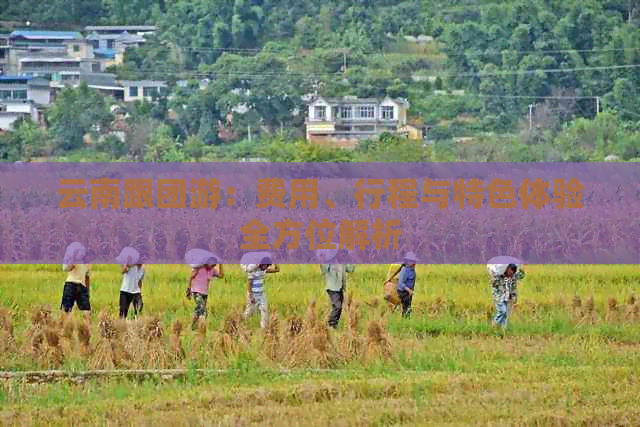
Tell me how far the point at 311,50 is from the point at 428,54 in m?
4.33

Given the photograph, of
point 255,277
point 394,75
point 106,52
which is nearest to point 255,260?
point 255,277

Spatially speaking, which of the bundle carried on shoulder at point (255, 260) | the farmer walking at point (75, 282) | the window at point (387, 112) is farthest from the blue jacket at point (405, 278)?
the window at point (387, 112)

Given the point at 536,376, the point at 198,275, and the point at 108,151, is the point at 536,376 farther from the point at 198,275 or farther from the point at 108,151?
the point at 108,151

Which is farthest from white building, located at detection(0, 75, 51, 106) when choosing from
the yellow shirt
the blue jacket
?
the yellow shirt

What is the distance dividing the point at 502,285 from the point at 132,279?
3.11 meters

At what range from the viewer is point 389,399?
29.9 feet

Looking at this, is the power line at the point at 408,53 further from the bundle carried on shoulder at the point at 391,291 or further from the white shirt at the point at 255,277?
the white shirt at the point at 255,277

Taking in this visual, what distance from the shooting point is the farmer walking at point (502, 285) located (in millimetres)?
12406

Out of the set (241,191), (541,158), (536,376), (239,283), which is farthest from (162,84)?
(536,376)

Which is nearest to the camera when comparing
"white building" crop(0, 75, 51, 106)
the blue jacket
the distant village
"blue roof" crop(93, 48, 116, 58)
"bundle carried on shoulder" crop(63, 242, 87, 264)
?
"bundle carried on shoulder" crop(63, 242, 87, 264)

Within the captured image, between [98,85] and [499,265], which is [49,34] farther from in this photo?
[499,265]

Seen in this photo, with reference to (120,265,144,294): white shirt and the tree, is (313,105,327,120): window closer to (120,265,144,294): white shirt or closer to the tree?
the tree
